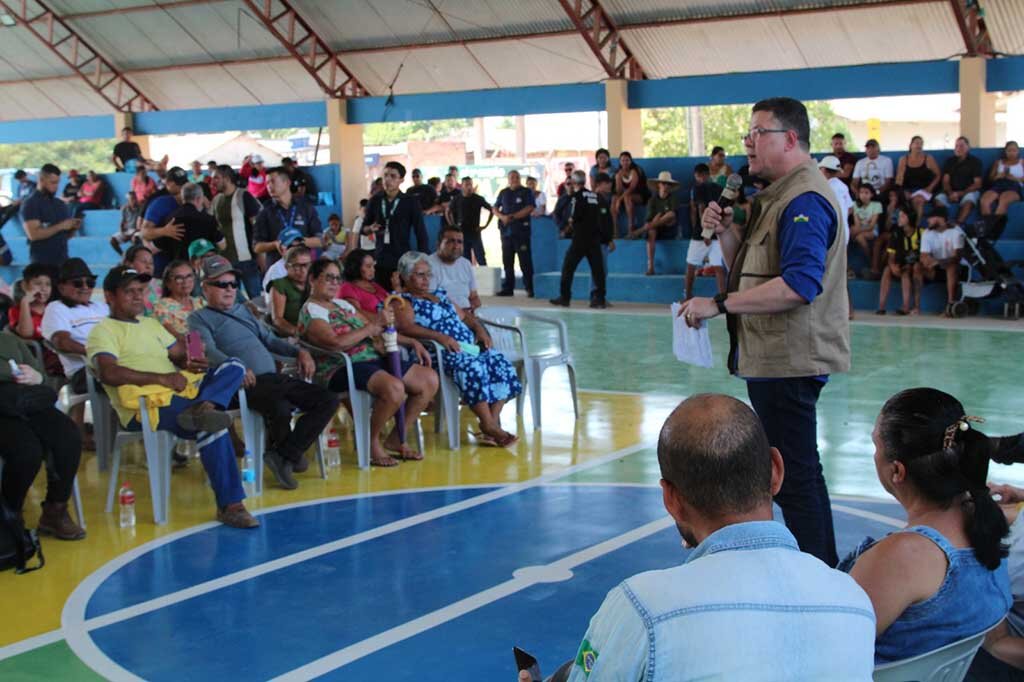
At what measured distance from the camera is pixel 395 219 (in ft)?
32.8

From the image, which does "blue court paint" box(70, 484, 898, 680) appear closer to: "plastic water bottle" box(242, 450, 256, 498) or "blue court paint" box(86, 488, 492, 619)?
"blue court paint" box(86, 488, 492, 619)

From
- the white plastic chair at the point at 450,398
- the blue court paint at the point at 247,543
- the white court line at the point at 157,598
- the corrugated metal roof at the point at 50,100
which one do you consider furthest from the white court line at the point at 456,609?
the corrugated metal roof at the point at 50,100

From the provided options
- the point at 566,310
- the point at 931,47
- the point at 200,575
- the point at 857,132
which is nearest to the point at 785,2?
the point at 931,47

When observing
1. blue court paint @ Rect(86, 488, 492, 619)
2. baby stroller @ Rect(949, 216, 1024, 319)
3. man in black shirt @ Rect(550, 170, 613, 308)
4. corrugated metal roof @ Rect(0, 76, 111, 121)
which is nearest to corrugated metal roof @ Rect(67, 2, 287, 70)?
corrugated metal roof @ Rect(0, 76, 111, 121)

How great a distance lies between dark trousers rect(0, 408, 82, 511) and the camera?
505 centimetres

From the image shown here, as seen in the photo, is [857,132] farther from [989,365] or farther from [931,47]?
[989,365]

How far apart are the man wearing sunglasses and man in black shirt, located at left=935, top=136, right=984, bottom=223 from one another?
381 inches

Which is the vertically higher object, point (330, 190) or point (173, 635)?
point (330, 190)

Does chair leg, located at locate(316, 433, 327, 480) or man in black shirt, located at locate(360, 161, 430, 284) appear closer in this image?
chair leg, located at locate(316, 433, 327, 480)

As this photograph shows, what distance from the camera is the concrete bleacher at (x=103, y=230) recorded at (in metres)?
21.1

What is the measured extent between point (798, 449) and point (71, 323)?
13.9 ft

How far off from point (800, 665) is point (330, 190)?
788 inches

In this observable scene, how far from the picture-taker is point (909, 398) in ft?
8.46

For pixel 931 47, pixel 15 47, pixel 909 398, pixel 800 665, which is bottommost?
pixel 800 665
